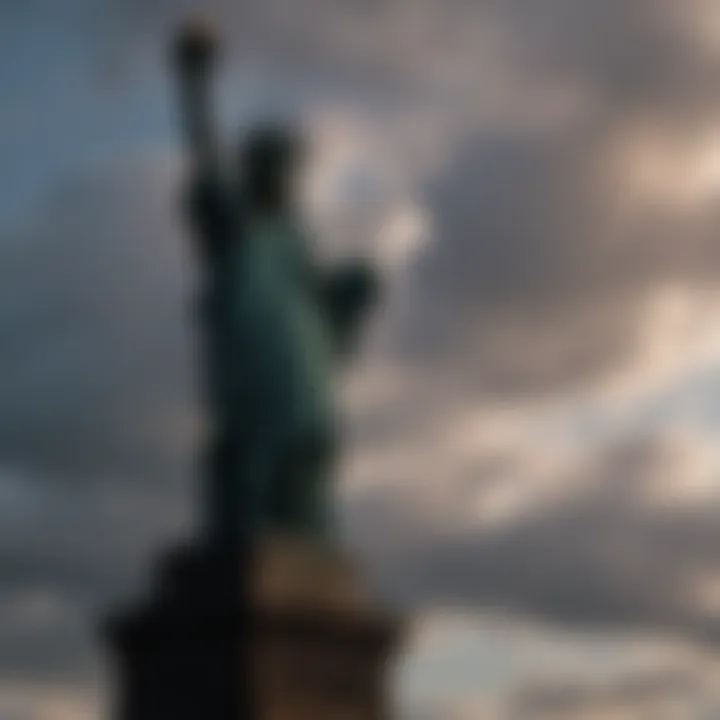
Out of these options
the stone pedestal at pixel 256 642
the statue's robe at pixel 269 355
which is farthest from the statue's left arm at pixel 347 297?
the stone pedestal at pixel 256 642

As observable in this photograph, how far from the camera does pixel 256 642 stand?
11742 mm

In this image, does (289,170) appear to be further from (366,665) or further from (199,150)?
(366,665)

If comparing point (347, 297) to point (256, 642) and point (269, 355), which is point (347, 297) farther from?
point (256, 642)

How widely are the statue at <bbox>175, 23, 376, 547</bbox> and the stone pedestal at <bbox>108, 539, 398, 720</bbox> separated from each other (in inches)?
16.3

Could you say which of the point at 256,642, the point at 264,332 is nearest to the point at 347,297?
the point at 264,332

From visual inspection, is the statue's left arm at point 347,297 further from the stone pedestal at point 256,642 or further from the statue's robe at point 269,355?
the stone pedestal at point 256,642

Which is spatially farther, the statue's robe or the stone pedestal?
the statue's robe

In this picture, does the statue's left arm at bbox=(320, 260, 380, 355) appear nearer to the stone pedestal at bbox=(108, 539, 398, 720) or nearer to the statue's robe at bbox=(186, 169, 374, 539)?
the statue's robe at bbox=(186, 169, 374, 539)

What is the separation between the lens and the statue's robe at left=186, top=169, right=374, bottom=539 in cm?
1259

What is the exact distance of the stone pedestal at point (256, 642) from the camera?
38.5ft

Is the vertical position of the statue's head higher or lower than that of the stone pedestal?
higher

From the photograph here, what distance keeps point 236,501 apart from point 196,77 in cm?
314

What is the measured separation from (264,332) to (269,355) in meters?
0.18

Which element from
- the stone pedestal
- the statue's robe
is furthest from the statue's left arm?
the stone pedestal
